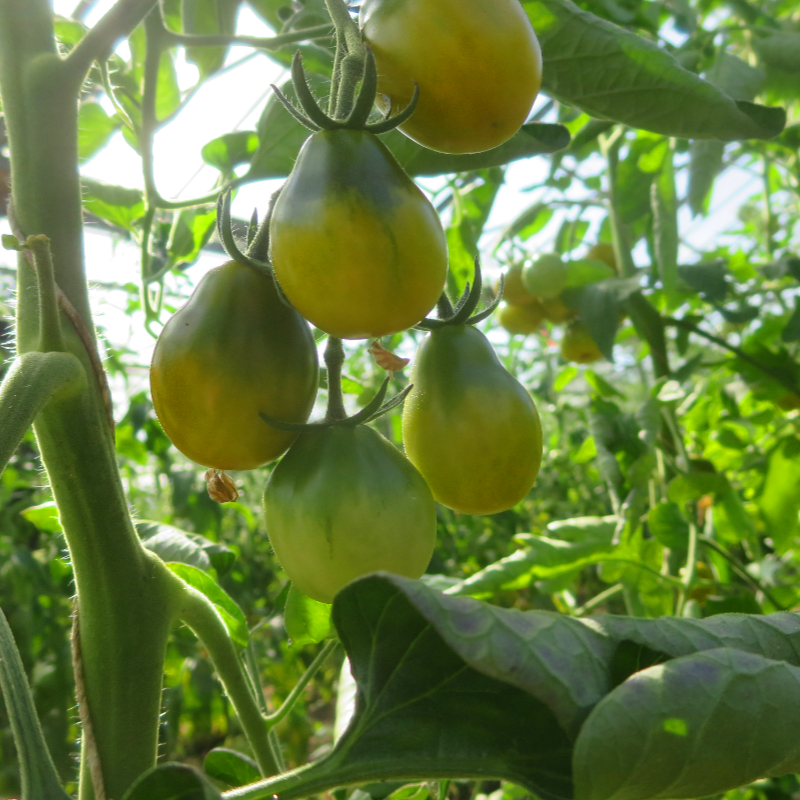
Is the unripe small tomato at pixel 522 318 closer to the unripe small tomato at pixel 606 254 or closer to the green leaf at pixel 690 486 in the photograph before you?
the unripe small tomato at pixel 606 254

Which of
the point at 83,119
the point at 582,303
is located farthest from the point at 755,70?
the point at 83,119

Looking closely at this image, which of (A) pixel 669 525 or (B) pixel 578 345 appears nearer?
(A) pixel 669 525

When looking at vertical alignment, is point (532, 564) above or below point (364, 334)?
below

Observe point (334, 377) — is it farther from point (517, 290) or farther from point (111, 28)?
point (517, 290)

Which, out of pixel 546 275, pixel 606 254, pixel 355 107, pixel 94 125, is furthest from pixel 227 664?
pixel 606 254

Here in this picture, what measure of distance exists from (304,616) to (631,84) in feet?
1.34

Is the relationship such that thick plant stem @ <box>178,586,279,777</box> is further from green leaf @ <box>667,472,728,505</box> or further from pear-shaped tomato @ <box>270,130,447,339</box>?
green leaf @ <box>667,472,728,505</box>

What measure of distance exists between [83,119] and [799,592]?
1.23 m

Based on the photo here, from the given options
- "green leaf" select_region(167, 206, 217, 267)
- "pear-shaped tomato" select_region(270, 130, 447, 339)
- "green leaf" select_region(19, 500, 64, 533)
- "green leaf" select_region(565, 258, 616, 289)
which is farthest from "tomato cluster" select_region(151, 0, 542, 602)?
"green leaf" select_region(565, 258, 616, 289)

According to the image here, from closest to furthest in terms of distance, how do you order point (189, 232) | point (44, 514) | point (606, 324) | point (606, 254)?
point (44, 514) < point (189, 232) < point (606, 324) < point (606, 254)

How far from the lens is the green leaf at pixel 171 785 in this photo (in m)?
0.29

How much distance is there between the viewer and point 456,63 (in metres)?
0.37

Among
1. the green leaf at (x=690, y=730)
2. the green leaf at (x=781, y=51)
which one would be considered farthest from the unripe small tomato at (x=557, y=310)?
the green leaf at (x=690, y=730)

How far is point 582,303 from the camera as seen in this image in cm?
114
